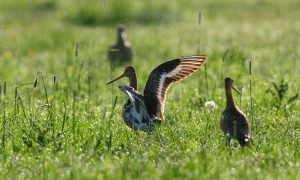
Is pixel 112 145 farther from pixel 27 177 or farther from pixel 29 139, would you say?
pixel 27 177

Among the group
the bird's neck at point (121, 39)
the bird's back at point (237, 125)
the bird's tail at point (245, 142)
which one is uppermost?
the bird's neck at point (121, 39)

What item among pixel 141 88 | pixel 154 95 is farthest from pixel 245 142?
pixel 141 88

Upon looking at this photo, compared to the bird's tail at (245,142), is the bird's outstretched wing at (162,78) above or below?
above

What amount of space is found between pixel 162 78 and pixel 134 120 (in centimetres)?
52

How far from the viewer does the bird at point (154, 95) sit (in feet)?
25.8

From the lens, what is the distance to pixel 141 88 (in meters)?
11.6

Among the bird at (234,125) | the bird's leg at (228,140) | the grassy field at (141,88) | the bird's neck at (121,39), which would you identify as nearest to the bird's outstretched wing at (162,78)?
the grassy field at (141,88)

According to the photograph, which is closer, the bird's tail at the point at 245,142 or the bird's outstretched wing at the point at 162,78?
the bird's tail at the point at 245,142

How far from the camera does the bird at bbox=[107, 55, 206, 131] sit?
7871mm

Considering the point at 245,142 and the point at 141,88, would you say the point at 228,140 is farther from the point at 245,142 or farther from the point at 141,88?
the point at 141,88

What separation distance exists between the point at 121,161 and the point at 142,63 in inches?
303

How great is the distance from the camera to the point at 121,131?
7695 mm

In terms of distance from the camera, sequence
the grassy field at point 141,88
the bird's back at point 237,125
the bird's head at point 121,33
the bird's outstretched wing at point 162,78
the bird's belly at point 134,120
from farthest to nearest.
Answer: the bird's head at point 121,33, the bird's outstretched wing at point 162,78, the bird's belly at point 134,120, the bird's back at point 237,125, the grassy field at point 141,88

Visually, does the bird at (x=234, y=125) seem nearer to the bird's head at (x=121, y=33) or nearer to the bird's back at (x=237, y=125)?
the bird's back at (x=237, y=125)
